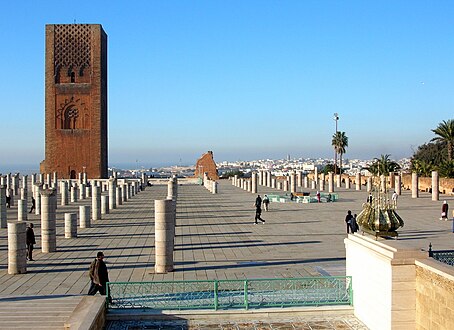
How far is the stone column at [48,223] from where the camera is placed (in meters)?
15.5

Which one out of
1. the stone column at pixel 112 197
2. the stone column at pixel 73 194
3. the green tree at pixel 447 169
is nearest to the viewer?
the stone column at pixel 112 197

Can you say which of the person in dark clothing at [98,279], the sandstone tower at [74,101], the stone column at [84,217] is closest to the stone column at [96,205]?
the stone column at [84,217]

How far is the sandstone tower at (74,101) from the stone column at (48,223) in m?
40.5

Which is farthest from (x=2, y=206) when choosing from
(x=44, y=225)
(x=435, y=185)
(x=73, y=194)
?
(x=435, y=185)

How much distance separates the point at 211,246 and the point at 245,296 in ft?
24.8

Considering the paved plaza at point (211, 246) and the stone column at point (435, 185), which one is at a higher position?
the stone column at point (435, 185)

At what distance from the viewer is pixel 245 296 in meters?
8.76

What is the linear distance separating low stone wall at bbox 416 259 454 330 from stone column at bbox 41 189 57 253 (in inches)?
425

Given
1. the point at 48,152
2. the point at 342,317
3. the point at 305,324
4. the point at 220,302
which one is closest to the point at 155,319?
the point at 220,302

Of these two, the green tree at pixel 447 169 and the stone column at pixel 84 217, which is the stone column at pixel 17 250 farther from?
the green tree at pixel 447 169

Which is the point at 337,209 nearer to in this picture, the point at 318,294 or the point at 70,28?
the point at 318,294

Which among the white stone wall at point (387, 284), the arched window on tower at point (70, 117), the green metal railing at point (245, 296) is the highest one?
the arched window on tower at point (70, 117)

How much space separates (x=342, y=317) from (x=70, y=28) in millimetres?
53151

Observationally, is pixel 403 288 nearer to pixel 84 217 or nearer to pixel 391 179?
pixel 84 217
